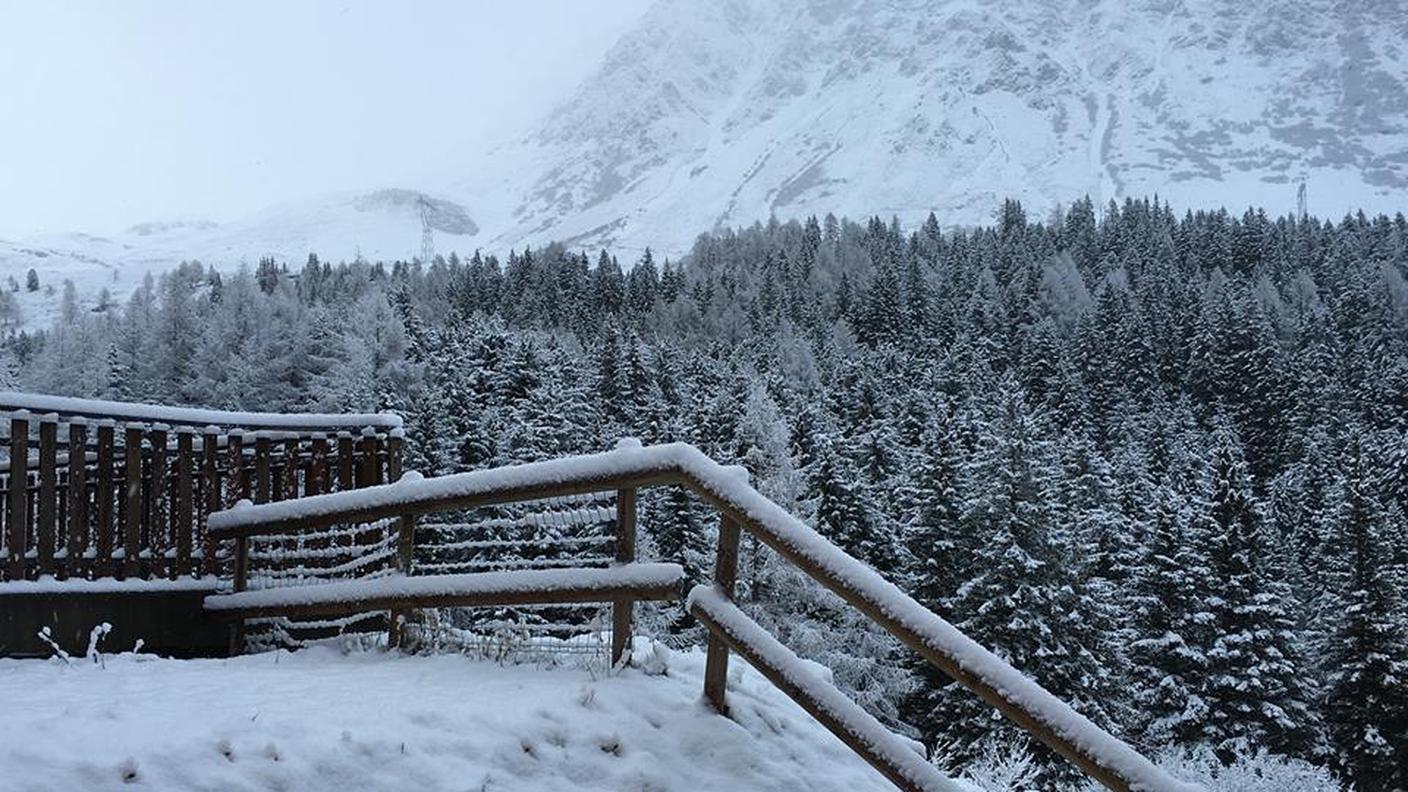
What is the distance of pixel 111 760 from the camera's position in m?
3.82

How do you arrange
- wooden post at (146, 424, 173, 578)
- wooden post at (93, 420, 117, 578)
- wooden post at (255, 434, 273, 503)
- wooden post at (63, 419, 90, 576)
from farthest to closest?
1. wooden post at (255, 434, 273, 503)
2. wooden post at (146, 424, 173, 578)
3. wooden post at (93, 420, 117, 578)
4. wooden post at (63, 419, 90, 576)

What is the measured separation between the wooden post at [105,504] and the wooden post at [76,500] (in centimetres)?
10

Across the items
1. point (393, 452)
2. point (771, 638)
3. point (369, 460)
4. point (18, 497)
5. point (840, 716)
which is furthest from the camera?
point (393, 452)

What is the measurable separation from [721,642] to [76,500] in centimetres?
451

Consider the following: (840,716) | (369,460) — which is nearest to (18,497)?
(369,460)

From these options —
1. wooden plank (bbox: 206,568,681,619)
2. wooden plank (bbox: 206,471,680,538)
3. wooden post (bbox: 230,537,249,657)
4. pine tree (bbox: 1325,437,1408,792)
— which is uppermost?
wooden plank (bbox: 206,471,680,538)

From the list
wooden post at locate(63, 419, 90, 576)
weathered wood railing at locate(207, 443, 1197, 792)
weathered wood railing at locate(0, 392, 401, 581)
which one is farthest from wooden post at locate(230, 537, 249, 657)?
weathered wood railing at locate(207, 443, 1197, 792)

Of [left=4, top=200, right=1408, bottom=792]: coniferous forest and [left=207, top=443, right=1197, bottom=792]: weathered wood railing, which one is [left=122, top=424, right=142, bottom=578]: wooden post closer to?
[left=207, top=443, right=1197, bottom=792]: weathered wood railing

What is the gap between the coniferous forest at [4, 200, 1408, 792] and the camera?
35688 mm

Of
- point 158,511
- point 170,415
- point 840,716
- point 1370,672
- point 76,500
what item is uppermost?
point 170,415

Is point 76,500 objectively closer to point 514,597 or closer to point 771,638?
point 514,597

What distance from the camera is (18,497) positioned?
262 inches

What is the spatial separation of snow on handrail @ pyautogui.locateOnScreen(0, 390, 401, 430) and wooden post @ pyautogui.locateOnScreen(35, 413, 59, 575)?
12 cm

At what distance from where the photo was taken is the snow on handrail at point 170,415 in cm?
677
